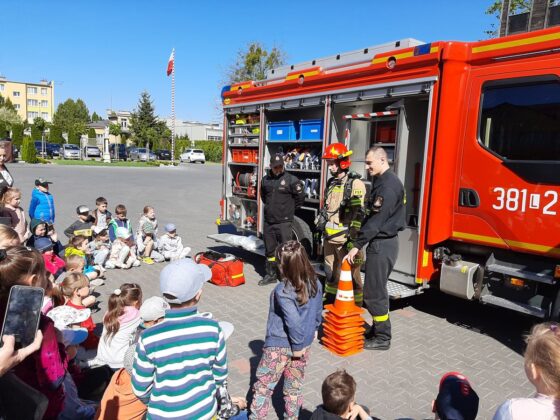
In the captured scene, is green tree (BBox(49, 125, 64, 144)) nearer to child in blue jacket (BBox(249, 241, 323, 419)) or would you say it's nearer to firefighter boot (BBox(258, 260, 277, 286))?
firefighter boot (BBox(258, 260, 277, 286))

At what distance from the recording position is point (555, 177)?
14.1 feet

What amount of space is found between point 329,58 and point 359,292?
3309mm

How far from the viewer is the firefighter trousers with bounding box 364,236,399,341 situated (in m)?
4.56

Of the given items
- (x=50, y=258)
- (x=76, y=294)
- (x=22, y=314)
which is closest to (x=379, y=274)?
(x=76, y=294)

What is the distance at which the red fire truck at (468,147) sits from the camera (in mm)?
4418

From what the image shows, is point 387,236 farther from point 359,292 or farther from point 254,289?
point 254,289

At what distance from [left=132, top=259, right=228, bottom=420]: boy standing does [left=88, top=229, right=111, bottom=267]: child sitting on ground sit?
5.48 m

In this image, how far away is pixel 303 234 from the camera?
682 centimetres

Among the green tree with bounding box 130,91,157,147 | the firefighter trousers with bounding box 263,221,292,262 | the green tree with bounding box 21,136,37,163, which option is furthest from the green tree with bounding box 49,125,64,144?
the firefighter trousers with bounding box 263,221,292,262

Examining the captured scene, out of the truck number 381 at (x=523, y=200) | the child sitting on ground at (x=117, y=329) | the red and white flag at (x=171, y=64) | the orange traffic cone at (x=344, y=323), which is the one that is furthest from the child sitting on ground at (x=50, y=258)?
the red and white flag at (x=171, y=64)

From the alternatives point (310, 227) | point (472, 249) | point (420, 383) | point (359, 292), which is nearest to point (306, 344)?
point (420, 383)

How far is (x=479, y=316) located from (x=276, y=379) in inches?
141

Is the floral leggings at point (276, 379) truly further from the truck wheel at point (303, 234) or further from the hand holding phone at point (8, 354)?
the truck wheel at point (303, 234)

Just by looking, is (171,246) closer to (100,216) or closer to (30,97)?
(100,216)
